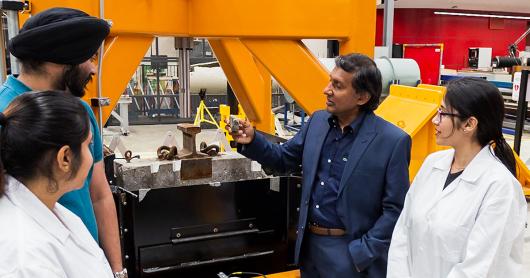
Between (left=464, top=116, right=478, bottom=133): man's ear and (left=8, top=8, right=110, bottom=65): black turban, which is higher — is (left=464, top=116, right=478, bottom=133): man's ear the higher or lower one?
the lower one

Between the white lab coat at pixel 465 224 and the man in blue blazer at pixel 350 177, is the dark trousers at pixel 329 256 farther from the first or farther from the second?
the white lab coat at pixel 465 224

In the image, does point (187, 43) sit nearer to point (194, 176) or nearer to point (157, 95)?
point (194, 176)

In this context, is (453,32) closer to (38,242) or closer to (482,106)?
(482,106)

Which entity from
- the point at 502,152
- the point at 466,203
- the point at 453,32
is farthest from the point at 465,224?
the point at 453,32

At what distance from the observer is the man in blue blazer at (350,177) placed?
6.54 ft

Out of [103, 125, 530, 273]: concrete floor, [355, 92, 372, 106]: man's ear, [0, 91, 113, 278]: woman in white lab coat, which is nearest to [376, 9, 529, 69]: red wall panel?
[103, 125, 530, 273]: concrete floor

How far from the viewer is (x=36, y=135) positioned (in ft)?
3.35

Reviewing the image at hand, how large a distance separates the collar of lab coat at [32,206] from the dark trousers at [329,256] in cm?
125

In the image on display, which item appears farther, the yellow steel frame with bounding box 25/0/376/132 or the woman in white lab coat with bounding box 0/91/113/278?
the yellow steel frame with bounding box 25/0/376/132

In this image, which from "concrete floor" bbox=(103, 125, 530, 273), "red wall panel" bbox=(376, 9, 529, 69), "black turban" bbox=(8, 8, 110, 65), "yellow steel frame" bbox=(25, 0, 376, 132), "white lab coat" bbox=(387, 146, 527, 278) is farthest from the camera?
→ "red wall panel" bbox=(376, 9, 529, 69)

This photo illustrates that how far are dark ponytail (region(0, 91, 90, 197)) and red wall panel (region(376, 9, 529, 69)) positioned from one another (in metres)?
13.7

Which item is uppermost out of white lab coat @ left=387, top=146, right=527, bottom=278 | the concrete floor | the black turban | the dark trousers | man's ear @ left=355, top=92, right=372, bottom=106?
the black turban

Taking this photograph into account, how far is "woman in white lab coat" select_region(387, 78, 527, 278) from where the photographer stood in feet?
5.20

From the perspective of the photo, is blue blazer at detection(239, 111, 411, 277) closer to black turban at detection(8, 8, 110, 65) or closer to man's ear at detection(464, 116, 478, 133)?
man's ear at detection(464, 116, 478, 133)
